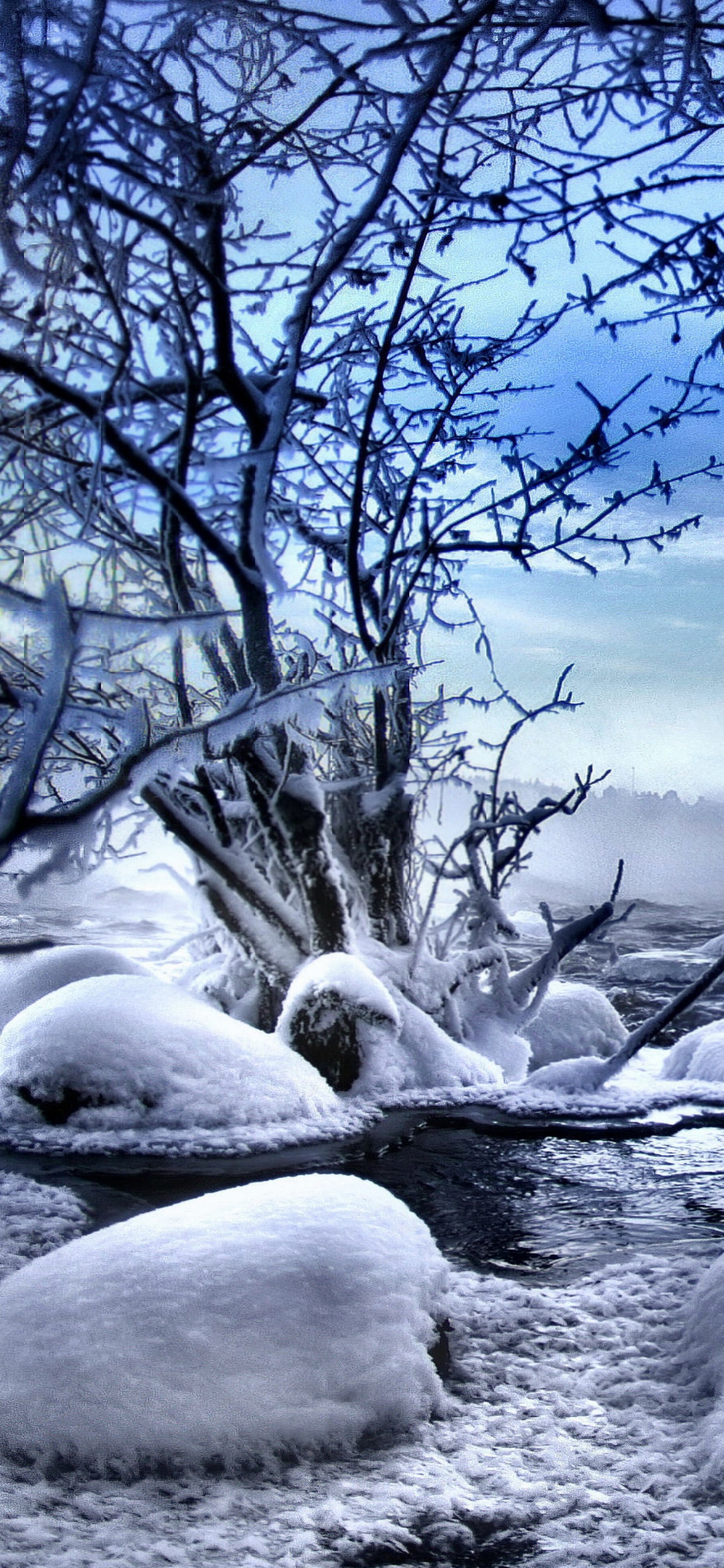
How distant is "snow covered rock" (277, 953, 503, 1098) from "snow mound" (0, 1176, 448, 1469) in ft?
14.7

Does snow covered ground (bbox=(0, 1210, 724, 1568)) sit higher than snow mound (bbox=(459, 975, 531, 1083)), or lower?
lower

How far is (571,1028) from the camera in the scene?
38.7ft

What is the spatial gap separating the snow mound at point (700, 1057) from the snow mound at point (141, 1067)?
150 inches

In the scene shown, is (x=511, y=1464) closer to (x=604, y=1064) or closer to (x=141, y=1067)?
(x=141, y=1067)

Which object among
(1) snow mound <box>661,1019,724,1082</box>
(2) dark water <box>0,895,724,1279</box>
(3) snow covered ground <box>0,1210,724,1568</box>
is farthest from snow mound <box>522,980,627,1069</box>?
(3) snow covered ground <box>0,1210,724,1568</box>

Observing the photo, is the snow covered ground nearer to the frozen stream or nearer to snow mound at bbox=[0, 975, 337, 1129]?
the frozen stream

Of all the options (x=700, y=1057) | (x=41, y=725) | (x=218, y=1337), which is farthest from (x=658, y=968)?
(x=41, y=725)

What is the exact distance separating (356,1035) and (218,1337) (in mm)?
5307

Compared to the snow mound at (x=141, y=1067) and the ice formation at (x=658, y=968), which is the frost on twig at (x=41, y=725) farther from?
the ice formation at (x=658, y=968)

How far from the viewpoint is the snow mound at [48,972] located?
8.98 metres

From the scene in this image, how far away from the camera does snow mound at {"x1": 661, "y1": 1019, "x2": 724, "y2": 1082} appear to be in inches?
360

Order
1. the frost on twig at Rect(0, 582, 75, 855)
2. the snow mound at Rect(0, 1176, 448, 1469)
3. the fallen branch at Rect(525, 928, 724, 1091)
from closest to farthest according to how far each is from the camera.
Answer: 1. the frost on twig at Rect(0, 582, 75, 855)
2. the snow mound at Rect(0, 1176, 448, 1469)
3. the fallen branch at Rect(525, 928, 724, 1091)

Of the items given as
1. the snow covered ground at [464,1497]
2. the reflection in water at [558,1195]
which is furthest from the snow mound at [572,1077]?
the snow covered ground at [464,1497]

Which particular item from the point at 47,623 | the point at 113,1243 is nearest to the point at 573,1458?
the point at 113,1243
